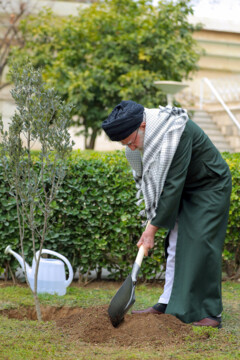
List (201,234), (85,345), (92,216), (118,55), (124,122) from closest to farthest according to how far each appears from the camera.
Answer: (85,345)
(124,122)
(201,234)
(92,216)
(118,55)

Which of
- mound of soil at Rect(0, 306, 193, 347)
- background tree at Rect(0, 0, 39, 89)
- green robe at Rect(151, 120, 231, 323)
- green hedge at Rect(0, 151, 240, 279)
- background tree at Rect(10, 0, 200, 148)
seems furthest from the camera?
background tree at Rect(0, 0, 39, 89)

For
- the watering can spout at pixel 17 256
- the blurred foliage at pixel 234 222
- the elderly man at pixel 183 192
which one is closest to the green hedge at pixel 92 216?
the blurred foliage at pixel 234 222

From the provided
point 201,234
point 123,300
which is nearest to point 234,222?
point 201,234

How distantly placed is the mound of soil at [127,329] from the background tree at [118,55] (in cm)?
684

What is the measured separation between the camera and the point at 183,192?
12.3 ft

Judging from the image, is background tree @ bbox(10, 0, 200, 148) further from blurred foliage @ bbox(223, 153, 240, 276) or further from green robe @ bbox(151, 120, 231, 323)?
green robe @ bbox(151, 120, 231, 323)

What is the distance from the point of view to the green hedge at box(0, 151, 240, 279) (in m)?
4.82

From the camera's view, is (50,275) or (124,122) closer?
(124,122)

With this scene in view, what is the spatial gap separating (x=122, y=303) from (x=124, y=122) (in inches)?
46.3

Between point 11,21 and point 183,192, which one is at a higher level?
point 11,21

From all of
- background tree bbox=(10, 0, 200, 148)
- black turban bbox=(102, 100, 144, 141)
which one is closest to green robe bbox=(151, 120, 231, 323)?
black turban bbox=(102, 100, 144, 141)

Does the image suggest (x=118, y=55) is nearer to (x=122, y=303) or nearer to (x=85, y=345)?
(x=122, y=303)

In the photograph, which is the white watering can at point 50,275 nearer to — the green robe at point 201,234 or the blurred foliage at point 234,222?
the green robe at point 201,234

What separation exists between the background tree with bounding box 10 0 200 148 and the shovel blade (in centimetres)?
684
